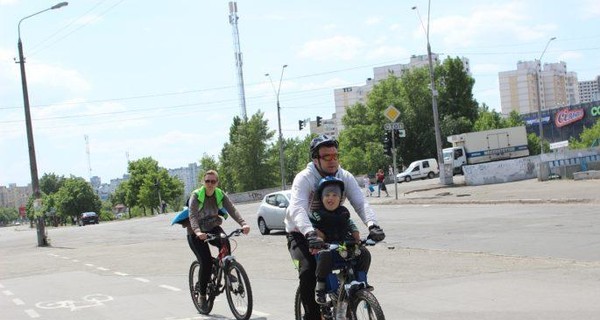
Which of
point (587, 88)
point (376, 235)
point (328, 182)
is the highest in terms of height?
point (587, 88)

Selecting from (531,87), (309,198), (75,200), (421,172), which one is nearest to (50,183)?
(75,200)

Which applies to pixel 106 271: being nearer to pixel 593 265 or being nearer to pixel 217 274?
pixel 217 274

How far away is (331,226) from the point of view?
521 cm

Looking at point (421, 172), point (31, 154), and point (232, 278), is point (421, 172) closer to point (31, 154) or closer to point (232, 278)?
point (31, 154)

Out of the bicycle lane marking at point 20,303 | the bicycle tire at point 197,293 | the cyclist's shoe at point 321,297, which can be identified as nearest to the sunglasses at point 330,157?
the cyclist's shoe at point 321,297

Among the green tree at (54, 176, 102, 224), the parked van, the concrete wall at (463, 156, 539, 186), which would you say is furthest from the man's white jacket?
the green tree at (54, 176, 102, 224)

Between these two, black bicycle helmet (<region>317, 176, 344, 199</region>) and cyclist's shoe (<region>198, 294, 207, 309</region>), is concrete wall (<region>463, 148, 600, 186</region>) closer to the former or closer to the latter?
cyclist's shoe (<region>198, 294, 207, 309</region>)

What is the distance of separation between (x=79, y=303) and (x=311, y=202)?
5490 millimetres

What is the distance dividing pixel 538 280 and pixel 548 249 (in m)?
→ 3.53

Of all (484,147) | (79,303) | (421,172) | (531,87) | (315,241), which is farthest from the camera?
(531,87)

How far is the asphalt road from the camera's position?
7465 mm

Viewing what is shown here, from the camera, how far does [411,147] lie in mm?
79000

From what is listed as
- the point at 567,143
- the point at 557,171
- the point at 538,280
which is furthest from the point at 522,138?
the point at 538,280

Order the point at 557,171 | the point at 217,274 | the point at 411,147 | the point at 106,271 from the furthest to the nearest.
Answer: the point at 411,147, the point at 557,171, the point at 106,271, the point at 217,274
